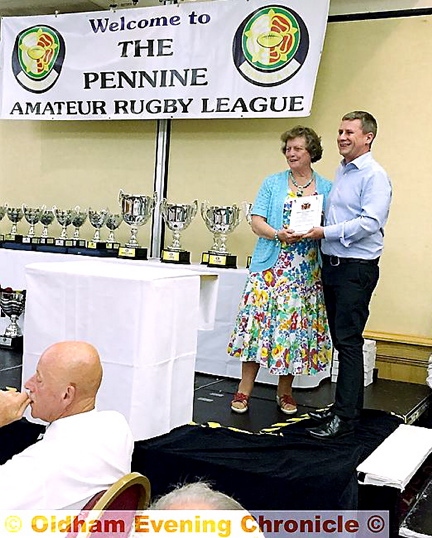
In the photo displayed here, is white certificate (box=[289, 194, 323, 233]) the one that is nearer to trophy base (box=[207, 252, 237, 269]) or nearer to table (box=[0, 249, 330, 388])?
table (box=[0, 249, 330, 388])

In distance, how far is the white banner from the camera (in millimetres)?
4066

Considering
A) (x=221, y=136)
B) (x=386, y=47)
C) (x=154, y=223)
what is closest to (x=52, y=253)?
(x=154, y=223)

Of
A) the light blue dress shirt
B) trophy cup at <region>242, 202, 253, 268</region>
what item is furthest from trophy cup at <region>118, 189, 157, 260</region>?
the light blue dress shirt

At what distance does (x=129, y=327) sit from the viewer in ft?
8.03

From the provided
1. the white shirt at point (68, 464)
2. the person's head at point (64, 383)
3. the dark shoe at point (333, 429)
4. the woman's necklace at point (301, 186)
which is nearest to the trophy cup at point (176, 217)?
the woman's necklace at point (301, 186)

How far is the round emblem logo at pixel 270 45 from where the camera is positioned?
13.3 feet

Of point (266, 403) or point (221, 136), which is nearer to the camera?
point (266, 403)

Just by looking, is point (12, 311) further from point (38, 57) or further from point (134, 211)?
point (38, 57)

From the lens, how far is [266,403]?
328 cm

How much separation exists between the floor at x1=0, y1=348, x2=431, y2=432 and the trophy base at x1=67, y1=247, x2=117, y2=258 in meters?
0.76

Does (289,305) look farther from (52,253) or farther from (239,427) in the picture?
(52,253)

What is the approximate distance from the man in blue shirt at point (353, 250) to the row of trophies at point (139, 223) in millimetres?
1168

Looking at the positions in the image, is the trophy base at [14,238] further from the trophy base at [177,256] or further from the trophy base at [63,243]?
the trophy base at [177,256]

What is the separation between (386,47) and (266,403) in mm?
2309
